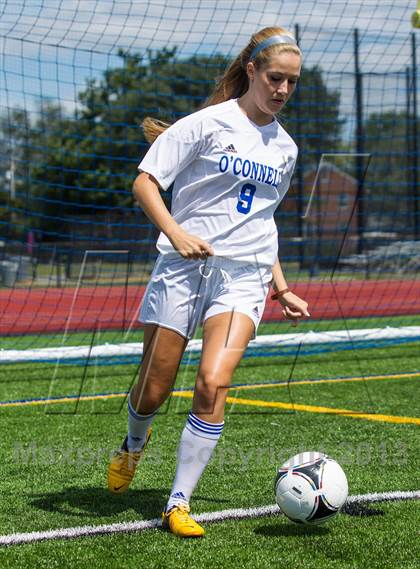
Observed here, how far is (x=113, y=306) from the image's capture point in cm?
1791

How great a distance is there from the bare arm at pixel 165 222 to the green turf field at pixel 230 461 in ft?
3.66

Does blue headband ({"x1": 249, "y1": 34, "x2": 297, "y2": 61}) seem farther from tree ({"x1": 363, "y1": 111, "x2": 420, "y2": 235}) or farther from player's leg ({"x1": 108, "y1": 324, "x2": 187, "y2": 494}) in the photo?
tree ({"x1": 363, "y1": 111, "x2": 420, "y2": 235})

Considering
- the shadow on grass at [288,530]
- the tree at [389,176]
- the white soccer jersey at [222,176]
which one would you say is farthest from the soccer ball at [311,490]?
the tree at [389,176]

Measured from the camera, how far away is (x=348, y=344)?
1161cm

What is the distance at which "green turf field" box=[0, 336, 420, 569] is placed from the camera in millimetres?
3736

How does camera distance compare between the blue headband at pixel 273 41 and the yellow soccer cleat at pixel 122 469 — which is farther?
the yellow soccer cleat at pixel 122 469

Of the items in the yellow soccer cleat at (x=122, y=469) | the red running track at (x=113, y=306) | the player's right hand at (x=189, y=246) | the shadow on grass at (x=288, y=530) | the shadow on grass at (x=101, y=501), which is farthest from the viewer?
the red running track at (x=113, y=306)

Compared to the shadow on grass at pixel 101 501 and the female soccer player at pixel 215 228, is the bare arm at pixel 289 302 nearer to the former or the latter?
the female soccer player at pixel 215 228

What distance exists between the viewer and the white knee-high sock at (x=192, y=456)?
4051mm

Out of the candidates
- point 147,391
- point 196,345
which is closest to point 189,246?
point 147,391

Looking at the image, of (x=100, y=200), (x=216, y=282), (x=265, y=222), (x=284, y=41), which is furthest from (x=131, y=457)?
(x=100, y=200)

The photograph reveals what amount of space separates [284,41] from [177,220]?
0.87m

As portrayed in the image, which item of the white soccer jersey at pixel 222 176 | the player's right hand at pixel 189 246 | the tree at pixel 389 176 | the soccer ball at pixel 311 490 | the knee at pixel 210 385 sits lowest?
the tree at pixel 389 176

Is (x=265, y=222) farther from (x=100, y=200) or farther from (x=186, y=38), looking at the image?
(x=100, y=200)
